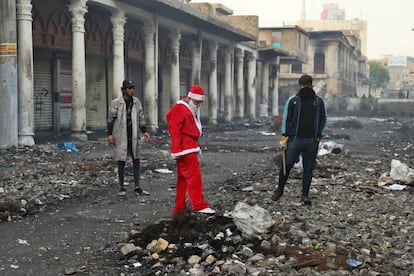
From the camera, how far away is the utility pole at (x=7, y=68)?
11945mm

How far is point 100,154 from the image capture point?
41.2 ft

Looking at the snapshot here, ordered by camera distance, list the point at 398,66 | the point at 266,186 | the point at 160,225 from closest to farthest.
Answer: the point at 160,225, the point at 266,186, the point at 398,66

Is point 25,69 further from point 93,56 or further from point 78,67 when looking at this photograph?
point 93,56

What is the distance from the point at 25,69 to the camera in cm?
1287

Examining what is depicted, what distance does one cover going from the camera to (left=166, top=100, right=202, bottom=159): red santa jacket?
5.86 meters

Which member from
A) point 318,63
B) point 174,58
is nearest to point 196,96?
point 174,58

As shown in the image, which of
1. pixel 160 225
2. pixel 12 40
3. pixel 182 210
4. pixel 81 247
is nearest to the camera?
pixel 81 247

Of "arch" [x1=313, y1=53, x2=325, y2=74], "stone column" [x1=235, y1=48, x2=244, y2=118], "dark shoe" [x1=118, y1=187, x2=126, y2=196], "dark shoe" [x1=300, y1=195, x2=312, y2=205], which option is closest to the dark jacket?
"dark shoe" [x1=300, y1=195, x2=312, y2=205]

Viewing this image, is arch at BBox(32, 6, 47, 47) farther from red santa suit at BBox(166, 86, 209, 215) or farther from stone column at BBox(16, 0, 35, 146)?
red santa suit at BBox(166, 86, 209, 215)

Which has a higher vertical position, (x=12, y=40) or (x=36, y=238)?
(x=12, y=40)

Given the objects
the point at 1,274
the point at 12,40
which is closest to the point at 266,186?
the point at 1,274

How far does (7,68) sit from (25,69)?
2.76ft

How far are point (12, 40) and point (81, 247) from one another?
27.5 feet

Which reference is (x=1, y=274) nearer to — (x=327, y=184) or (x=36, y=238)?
(x=36, y=238)
